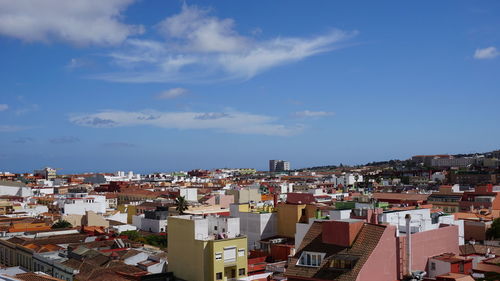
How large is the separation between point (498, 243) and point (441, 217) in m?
9.12

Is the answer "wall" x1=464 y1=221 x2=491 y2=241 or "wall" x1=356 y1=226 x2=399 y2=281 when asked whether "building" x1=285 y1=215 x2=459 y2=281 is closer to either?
"wall" x1=356 y1=226 x2=399 y2=281

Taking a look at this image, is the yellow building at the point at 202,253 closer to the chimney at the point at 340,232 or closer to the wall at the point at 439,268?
the chimney at the point at 340,232

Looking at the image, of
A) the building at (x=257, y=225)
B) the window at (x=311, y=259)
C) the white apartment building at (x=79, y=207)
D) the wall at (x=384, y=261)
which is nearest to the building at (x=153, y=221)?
the building at (x=257, y=225)

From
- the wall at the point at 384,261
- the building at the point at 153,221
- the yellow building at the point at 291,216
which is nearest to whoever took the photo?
the wall at the point at 384,261

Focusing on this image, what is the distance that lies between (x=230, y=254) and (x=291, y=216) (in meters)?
19.8

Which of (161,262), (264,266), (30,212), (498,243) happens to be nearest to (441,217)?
(498,243)

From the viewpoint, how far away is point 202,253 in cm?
3159

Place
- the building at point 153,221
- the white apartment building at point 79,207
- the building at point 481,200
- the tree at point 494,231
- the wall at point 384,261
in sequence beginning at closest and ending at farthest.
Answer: the wall at point 384,261 < the tree at point 494,231 < the building at point 153,221 < the building at point 481,200 < the white apartment building at point 79,207

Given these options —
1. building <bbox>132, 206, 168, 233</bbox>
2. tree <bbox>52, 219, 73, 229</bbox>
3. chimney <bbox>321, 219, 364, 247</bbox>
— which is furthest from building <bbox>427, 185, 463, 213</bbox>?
chimney <bbox>321, 219, 364, 247</bbox>

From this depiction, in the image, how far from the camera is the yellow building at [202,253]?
3158 centimetres

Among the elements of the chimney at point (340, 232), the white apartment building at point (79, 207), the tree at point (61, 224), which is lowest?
the tree at point (61, 224)

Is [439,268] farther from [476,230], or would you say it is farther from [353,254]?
[476,230]

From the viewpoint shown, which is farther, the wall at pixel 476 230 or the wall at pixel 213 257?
the wall at pixel 476 230

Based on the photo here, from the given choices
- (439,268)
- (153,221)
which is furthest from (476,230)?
(153,221)
